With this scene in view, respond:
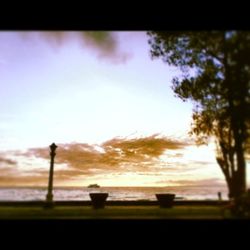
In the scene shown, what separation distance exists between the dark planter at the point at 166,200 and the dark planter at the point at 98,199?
1.31 metres

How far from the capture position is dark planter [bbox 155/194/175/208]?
8764mm

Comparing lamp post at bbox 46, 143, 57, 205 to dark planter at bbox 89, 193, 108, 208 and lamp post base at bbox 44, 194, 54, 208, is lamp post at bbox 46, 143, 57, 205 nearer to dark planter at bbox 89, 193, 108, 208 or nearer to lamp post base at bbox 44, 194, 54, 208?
lamp post base at bbox 44, 194, 54, 208

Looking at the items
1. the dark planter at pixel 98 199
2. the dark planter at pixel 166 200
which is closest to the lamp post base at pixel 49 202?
the dark planter at pixel 98 199

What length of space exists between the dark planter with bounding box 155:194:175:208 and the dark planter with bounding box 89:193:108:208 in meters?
1.31

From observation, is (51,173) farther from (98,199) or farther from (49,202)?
(98,199)

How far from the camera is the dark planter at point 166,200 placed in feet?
28.8

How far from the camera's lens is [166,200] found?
8.98 metres

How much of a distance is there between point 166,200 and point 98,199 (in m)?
1.59

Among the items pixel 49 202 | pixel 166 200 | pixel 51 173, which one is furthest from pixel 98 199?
pixel 166 200
